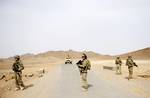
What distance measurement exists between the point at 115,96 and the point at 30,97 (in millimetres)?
4048

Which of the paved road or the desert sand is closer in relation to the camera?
the paved road

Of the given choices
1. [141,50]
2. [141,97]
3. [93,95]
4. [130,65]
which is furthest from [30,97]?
[141,50]

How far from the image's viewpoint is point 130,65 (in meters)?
24.5

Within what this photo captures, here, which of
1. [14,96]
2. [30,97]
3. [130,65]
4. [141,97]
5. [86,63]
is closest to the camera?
[141,97]

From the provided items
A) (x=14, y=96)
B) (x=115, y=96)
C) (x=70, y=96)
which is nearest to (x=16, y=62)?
(x=14, y=96)

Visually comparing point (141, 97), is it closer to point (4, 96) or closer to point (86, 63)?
point (86, 63)

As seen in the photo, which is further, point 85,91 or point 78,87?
point 78,87

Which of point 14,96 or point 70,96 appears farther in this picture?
point 14,96

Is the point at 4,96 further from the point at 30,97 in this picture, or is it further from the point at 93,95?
the point at 93,95

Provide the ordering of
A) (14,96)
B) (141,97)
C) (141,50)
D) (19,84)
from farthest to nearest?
(141,50) < (19,84) < (14,96) < (141,97)

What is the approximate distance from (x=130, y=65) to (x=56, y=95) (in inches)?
411

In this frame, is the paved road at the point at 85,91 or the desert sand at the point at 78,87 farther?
the desert sand at the point at 78,87

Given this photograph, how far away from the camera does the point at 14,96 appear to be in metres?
16.8

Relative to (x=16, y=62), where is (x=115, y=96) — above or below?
below
